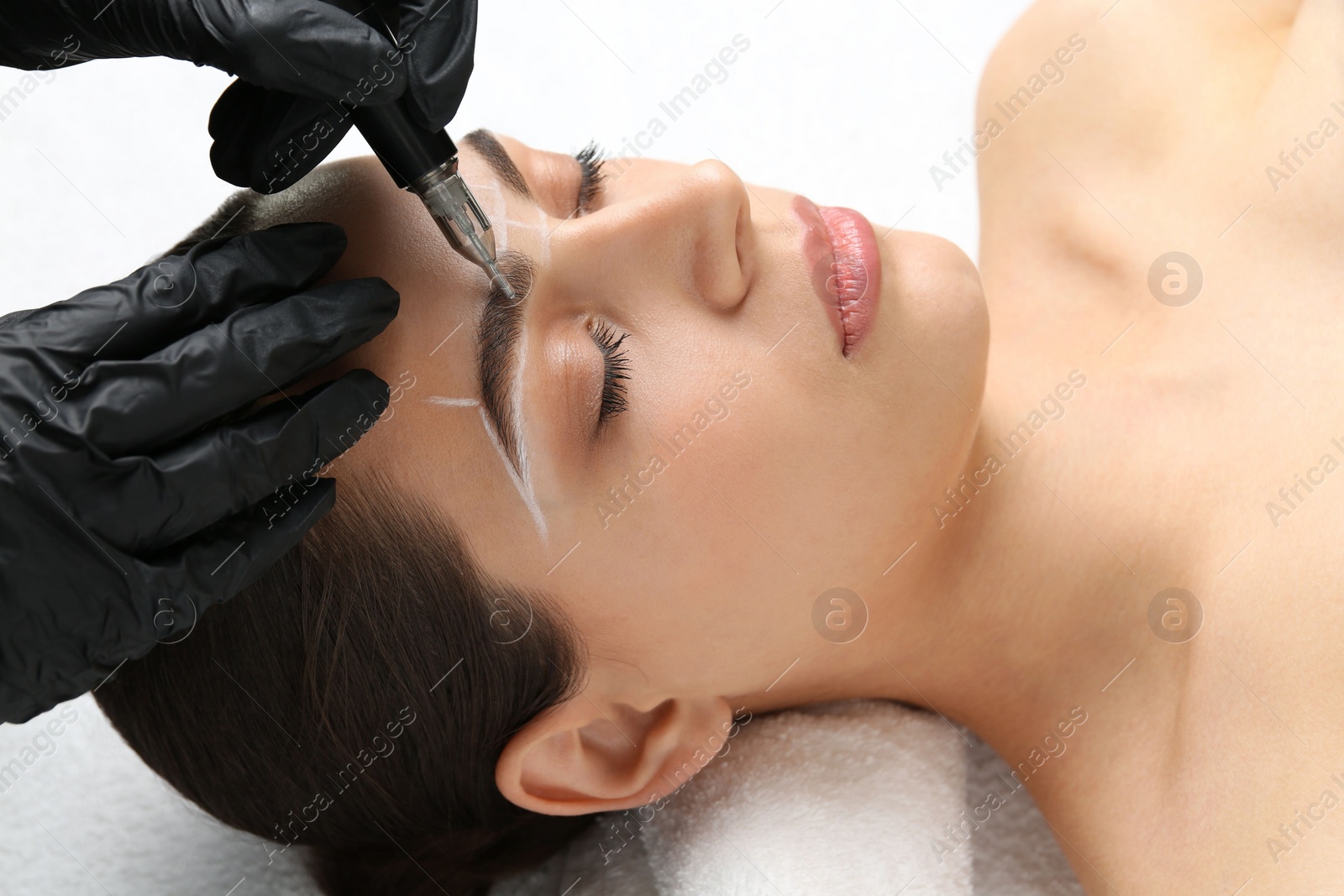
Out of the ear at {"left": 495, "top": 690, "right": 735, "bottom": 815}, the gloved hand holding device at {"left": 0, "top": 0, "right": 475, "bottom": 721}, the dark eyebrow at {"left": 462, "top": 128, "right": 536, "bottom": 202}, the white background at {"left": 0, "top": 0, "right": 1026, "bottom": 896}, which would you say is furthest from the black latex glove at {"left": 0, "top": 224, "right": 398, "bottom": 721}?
the white background at {"left": 0, "top": 0, "right": 1026, "bottom": 896}

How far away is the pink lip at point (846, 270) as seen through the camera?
39.5 inches

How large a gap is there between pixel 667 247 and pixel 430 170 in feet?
0.76

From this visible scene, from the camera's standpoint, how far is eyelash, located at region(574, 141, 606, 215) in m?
1.05

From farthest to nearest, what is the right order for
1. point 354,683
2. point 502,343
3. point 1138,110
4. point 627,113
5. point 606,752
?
point 627,113 → point 1138,110 → point 606,752 → point 354,683 → point 502,343

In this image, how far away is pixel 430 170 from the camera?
2.86 feet

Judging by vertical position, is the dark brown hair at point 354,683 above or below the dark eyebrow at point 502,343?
below

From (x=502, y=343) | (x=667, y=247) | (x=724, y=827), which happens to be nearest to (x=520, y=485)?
(x=502, y=343)

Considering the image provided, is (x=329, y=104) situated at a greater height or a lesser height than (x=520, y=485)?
greater

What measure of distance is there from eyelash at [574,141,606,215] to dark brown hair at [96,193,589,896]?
0.34m

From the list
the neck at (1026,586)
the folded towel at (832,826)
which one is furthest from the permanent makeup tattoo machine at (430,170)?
the folded towel at (832,826)

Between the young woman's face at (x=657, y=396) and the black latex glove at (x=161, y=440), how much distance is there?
7cm

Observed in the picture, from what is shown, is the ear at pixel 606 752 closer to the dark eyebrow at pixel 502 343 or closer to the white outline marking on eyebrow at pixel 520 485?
the white outline marking on eyebrow at pixel 520 485

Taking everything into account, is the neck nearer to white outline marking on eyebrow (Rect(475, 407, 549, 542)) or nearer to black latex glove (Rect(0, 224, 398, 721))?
white outline marking on eyebrow (Rect(475, 407, 549, 542))

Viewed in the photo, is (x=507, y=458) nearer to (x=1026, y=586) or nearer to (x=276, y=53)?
(x=276, y=53)
